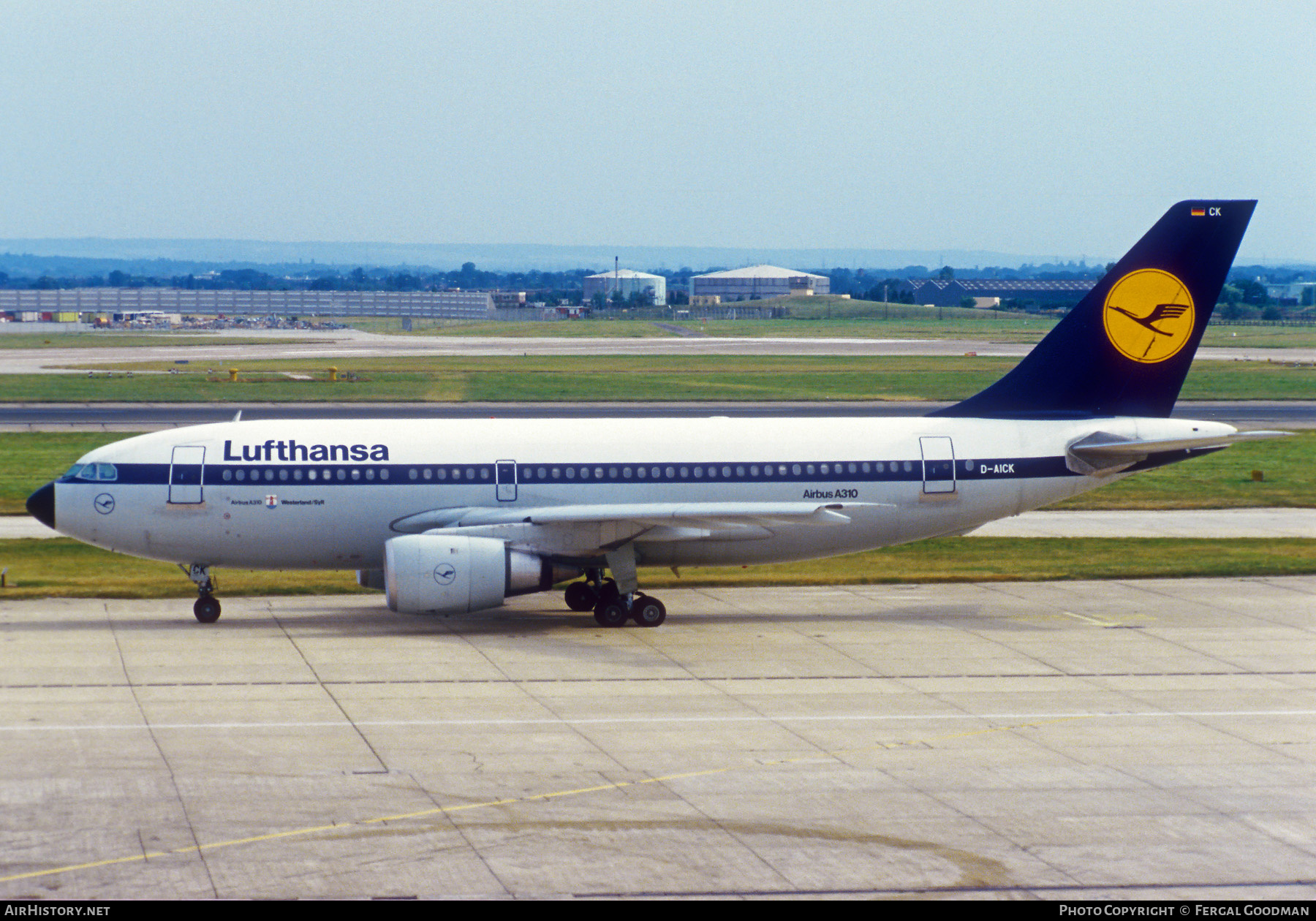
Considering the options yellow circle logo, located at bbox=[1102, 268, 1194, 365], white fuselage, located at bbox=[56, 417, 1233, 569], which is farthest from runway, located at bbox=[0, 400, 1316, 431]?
white fuselage, located at bbox=[56, 417, 1233, 569]

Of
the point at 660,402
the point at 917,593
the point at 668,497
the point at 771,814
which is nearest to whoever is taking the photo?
the point at 771,814

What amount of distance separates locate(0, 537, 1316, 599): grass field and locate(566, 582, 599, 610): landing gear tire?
11.2 feet

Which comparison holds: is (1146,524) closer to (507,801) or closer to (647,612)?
(647,612)

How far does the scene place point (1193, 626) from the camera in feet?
102

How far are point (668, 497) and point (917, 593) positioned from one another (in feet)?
23.8

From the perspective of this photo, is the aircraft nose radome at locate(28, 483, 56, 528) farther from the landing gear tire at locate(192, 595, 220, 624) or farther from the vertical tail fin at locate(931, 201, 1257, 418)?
the vertical tail fin at locate(931, 201, 1257, 418)

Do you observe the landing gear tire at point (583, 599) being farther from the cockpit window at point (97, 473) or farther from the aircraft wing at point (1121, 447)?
the aircraft wing at point (1121, 447)

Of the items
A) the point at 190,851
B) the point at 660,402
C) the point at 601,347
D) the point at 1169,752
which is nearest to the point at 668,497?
the point at 1169,752

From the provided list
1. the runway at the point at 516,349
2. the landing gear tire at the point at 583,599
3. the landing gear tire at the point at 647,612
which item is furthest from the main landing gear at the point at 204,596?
the runway at the point at 516,349

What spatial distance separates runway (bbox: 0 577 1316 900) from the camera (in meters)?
16.3

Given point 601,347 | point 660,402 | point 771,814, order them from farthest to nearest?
point 601,347, point 660,402, point 771,814

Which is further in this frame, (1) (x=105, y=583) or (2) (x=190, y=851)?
(1) (x=105, y=583)

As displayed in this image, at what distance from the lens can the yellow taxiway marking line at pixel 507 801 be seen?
1634cm
